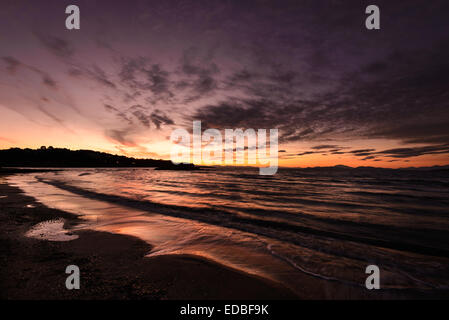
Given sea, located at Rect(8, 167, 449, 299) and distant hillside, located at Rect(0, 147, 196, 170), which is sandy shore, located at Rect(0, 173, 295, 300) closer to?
sea, located at Rect(8, 167, 449, 299)

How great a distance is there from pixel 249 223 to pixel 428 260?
17.7 feet

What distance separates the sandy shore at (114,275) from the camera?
2961 mm

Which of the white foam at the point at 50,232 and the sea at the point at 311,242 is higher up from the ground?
the white foam at the point at 50,232

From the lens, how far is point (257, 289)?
11.0ft

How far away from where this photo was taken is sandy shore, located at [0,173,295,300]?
2.96 meters

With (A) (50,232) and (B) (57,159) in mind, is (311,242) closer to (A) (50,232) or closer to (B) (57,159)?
(A) (50,232)

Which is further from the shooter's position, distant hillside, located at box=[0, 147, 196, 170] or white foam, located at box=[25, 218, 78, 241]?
distant hillside, located at box=[0, 147, 196, 170]

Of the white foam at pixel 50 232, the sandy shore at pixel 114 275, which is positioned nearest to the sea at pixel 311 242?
the sandy shore at pixel 114 275

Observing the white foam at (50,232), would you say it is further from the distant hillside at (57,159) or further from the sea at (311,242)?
the distant hillside at (57,159)

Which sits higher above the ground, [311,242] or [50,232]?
[50,232]

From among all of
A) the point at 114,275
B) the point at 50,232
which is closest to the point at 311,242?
the point at 114,275

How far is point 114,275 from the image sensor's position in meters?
3.49

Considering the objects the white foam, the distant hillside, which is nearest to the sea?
the white foam
